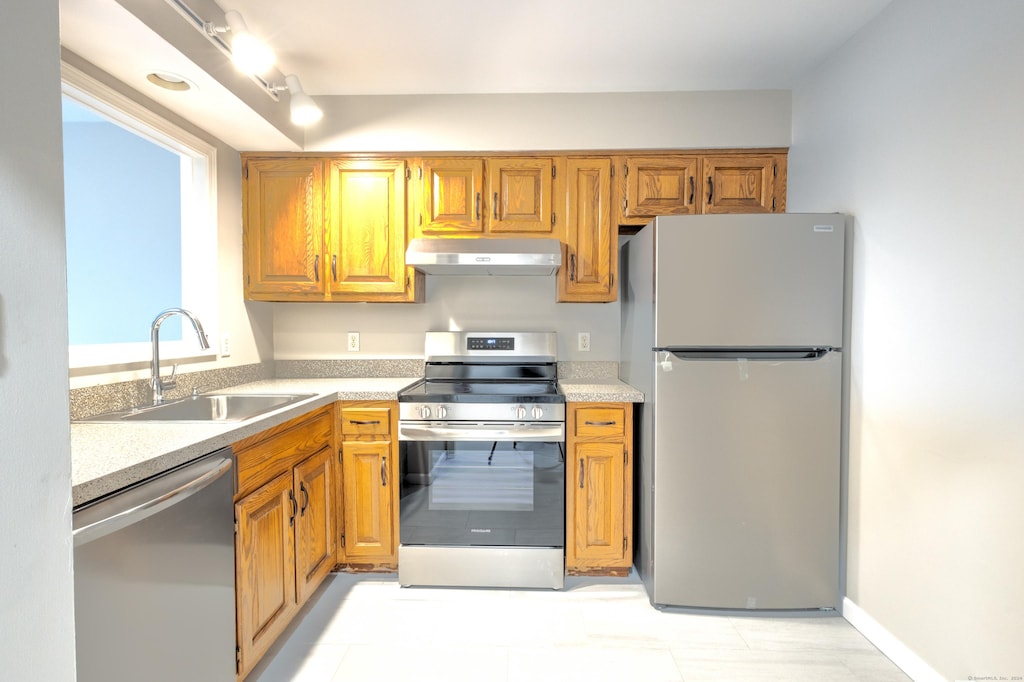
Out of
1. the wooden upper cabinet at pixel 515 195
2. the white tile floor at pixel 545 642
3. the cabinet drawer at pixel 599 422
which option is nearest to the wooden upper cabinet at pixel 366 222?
the wooden upper cabinet at pixel 515 195

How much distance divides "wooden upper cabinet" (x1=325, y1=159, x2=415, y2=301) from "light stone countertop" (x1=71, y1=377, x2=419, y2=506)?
2.88 feet

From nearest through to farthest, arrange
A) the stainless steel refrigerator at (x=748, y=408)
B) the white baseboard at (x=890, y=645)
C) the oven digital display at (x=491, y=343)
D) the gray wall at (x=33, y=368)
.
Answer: the gray wall at (x=33, y=368)
the white baseboard at (x=890, y=645)
the stainless steel refrigerator at (x=748, y=408)
the oven digital display at (x=491, y=343)

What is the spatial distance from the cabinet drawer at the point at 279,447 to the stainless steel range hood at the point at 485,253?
88cm

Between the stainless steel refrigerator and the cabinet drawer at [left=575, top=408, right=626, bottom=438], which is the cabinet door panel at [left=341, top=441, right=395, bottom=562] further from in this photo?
the stainless steel refrigerator

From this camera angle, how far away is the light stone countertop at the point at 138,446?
3.53 ft

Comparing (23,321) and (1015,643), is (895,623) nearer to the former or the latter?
(1015,643)

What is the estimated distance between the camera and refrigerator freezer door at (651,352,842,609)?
2.11 metres

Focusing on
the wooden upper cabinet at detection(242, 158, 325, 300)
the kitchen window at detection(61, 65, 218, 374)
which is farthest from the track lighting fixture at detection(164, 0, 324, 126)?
the wooden upper cabinet at detection(242, 158, 325, 300)

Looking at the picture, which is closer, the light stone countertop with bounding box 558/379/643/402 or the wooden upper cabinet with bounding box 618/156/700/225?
the light stone countertop with bounding box 558/379/643/402

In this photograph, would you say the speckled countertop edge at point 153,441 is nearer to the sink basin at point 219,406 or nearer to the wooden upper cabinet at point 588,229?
the sink basin at point 219,406

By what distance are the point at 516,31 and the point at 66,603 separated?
2245 millimetres

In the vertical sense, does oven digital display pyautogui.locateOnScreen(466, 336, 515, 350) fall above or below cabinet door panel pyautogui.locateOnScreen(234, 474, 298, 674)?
above

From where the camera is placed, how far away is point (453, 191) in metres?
2.66

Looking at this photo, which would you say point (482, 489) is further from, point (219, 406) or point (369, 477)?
point (219, 406)
